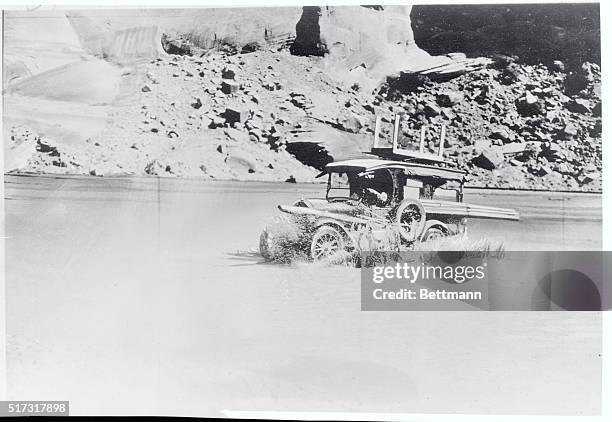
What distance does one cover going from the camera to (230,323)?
3072 mm

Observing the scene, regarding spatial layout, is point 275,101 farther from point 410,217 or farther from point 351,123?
point 410,217

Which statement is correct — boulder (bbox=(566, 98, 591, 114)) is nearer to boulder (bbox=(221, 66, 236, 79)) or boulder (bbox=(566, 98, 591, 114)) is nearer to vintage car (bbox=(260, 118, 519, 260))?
vintage car (bbox=(260, 118, 519, 260))

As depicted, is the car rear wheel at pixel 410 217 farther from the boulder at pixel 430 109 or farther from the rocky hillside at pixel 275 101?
the boulder at pixel 430 109

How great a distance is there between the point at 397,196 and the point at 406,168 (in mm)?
153

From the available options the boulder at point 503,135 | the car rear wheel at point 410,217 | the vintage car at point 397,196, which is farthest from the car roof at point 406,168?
the boulder at point 503,135

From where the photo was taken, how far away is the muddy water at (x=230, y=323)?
303 centimetres

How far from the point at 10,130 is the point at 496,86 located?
8.44 ft

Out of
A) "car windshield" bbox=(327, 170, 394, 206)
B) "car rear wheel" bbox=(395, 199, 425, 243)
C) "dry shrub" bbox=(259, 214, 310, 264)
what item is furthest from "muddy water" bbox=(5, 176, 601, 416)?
"car rear wheel" bbox=(395, 199, 425, 243)

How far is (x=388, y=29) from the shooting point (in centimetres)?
308

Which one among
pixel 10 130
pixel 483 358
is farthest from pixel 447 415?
pixel 10 130

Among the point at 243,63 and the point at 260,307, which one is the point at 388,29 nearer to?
the point at 243,63

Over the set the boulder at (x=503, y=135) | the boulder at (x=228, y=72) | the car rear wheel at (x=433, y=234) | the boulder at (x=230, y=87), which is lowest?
the car rear wheel at (x=433, y=234)

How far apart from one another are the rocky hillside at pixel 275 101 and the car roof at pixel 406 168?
0.20 ft

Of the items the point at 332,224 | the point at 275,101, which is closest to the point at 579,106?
the point at 332,224
